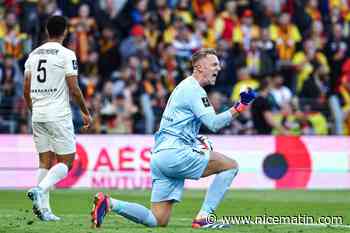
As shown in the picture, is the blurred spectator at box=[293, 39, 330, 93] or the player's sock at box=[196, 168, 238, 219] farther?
the blurred spectator at box=[293, 39, 330, 93]

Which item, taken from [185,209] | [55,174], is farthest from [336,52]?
[55,174]

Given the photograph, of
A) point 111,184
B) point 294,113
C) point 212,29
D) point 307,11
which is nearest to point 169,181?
point 111,184

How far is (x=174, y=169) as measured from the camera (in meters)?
12.1

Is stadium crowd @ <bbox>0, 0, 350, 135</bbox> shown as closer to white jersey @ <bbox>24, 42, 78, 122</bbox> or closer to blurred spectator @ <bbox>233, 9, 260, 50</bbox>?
blurred spectator @ <bbox>233, 9, 260, 50</bbox>

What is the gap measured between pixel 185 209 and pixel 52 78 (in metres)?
3.97

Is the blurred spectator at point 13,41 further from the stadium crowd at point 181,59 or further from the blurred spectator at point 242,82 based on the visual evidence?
the blurred spectator at point 242,82

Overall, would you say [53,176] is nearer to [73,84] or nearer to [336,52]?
[73,84]

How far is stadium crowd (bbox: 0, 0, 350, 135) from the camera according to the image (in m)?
23.5

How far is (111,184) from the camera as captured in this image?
22.1 m

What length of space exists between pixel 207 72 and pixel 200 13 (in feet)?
47.2

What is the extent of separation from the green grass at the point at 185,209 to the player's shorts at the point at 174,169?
0.41m

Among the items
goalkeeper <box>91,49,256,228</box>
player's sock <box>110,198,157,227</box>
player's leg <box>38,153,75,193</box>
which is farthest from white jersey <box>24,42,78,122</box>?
player's sock <box>110,198,157,227</box>

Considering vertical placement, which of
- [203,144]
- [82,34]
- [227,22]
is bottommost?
[203,144]

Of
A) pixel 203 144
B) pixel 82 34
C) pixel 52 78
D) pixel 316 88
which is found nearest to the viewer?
pixel 203 144
